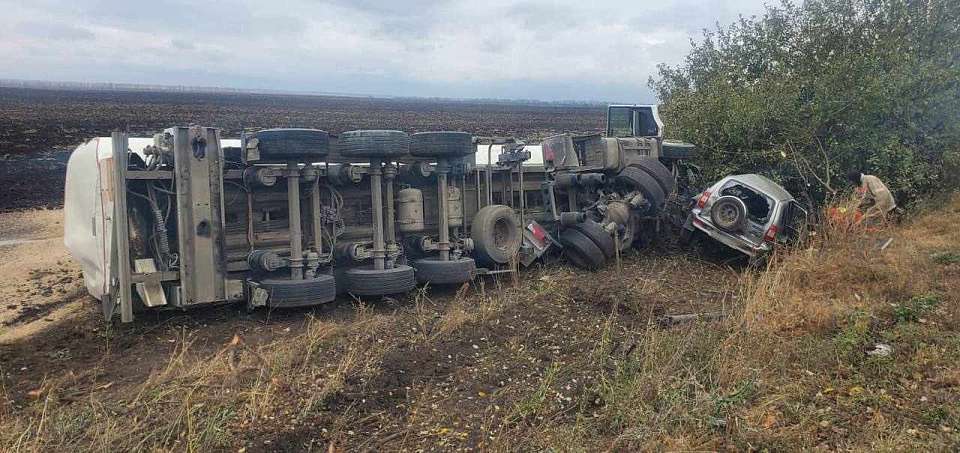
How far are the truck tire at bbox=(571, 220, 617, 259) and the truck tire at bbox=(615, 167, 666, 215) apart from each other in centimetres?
97

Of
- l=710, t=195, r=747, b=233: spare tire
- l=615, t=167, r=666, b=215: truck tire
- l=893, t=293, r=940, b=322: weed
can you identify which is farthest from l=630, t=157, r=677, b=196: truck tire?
l=893, t=293, r=940, b=322: weed

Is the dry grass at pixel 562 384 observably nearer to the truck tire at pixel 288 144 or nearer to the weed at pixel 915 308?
the weed at pixel 915 308

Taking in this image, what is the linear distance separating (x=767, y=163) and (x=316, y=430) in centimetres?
1024

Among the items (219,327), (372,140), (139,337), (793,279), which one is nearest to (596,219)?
(793,279)

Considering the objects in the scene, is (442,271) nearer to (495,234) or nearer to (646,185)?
(495,234)

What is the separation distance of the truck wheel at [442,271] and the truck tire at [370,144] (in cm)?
122

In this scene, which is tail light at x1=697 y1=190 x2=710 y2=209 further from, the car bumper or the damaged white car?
the car bumper

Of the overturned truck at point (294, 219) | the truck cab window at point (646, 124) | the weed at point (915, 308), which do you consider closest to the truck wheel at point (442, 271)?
the overturned truck at point (294, 219)

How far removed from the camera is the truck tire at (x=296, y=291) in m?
6.29

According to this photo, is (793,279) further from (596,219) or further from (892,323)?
(596,219)

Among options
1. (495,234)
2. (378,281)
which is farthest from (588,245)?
(378,281)

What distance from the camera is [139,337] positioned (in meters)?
5.92

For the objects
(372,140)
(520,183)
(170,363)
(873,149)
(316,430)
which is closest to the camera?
(316,430)

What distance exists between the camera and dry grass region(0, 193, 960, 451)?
12.8 ft
